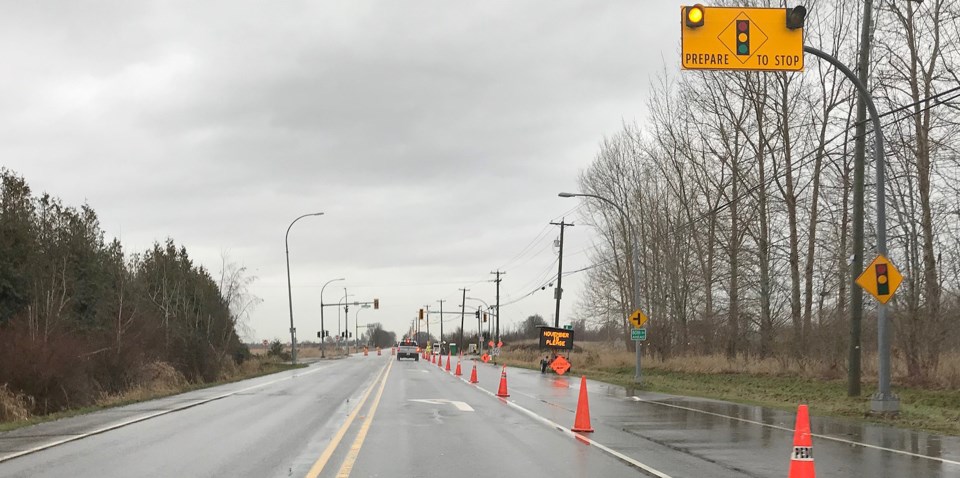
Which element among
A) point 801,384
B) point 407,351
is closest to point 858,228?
point 801,384

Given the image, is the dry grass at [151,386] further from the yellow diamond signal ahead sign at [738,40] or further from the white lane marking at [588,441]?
the yellow diamond signal ahead sign at [738,40]

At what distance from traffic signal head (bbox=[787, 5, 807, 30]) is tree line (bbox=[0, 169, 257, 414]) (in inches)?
721

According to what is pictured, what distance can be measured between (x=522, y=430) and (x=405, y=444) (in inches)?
123

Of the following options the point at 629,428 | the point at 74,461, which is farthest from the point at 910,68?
the point at 74,461

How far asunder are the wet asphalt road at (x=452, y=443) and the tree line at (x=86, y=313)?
2631mm

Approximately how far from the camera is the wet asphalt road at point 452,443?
10.4 meters

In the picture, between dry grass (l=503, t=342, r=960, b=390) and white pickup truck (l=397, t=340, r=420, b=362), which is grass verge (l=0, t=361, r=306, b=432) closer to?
dry grass (l=503, t=342, r=960, b=390)

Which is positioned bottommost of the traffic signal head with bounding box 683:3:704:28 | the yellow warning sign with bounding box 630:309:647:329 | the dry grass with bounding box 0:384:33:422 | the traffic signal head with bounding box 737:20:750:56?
the dry grass with bounding box 0:384:33:422

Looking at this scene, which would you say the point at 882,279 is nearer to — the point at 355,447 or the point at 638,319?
the point at 355,447

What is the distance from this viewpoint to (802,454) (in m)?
8.27

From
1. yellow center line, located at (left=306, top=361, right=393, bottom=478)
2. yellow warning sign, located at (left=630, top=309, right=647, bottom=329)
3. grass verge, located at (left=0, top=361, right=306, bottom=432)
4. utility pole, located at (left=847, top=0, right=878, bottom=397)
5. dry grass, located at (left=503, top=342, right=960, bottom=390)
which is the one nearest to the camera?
yellow center line, located at (left=306, top=361, right=393, bottom=478)

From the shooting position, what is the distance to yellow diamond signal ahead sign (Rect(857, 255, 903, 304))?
17984 millimetres

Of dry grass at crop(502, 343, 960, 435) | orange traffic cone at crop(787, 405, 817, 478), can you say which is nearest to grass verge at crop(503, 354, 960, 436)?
dry grass at crop(502, 343, 960, 435)

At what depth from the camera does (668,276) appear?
52500mm
